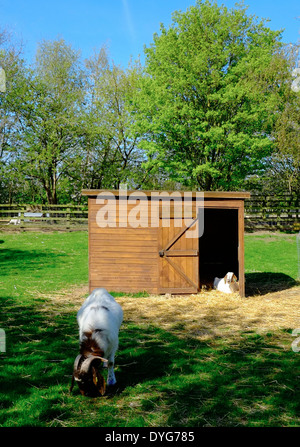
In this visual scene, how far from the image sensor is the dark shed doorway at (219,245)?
14547mm

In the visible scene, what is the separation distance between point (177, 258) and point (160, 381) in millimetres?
6041

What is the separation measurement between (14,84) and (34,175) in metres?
7.77

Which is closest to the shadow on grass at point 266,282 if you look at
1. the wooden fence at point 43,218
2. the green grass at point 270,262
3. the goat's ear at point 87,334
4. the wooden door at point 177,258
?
the green grass at point 270,262

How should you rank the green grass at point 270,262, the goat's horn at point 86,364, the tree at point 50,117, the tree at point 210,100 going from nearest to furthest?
the goat's horn at point 86,364, the green grass at point 270,262, the tree at point 210,100, the tree at point 50,117

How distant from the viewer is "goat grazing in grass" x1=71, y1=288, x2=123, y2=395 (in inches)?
168

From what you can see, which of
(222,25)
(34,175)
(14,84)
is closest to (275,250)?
(222,25)

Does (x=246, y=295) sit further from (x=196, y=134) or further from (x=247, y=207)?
(x=247, y=207)

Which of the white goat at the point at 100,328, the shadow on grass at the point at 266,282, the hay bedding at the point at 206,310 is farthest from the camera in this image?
the shadow on grass at the point at 266,282

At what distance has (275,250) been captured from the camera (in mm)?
19719

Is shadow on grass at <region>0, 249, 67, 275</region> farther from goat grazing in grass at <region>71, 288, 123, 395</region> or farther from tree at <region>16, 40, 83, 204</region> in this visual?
tree at <region>16, 40, 83, 204</region>

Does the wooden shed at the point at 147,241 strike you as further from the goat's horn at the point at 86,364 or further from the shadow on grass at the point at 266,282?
the goat's horn at the point at 86,364

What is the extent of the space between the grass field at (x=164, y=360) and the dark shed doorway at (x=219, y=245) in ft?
7.41

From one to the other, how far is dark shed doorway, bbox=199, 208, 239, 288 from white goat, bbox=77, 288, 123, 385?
30.8 feet

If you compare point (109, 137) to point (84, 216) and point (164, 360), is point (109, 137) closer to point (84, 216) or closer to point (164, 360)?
point (84, 216)
